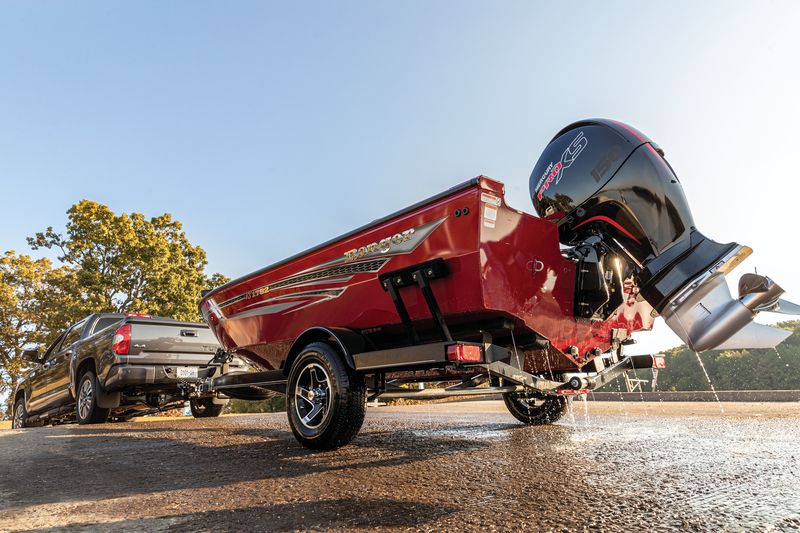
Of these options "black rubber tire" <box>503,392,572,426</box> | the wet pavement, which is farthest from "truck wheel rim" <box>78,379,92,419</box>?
"black rubber tire" <box>503,392,572,426</box>

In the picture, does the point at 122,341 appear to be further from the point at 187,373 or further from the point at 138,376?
the point at 187,373

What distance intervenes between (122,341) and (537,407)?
6441 mm

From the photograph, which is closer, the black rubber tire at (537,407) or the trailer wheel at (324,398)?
the trailer wheel at (324,398)

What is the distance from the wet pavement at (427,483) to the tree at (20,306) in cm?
2137

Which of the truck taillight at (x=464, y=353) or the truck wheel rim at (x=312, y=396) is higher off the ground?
the truck taillight at (x=464, y=353)

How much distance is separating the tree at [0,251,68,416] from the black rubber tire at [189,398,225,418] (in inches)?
651

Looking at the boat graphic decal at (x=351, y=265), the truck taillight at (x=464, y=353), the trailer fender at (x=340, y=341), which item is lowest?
the truck taillight at (x=464, y=353)

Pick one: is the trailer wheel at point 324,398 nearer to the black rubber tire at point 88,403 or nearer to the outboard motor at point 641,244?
the outboard motor at point 641,244

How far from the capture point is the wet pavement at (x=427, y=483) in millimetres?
2227

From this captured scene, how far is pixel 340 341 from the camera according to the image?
14.0 feet

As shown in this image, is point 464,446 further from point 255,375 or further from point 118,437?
point 118,437

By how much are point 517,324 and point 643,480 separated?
4.89 ft

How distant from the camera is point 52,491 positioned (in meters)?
3.17

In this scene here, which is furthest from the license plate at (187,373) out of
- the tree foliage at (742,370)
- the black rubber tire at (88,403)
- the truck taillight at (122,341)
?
the tree foliage at (742,370)
